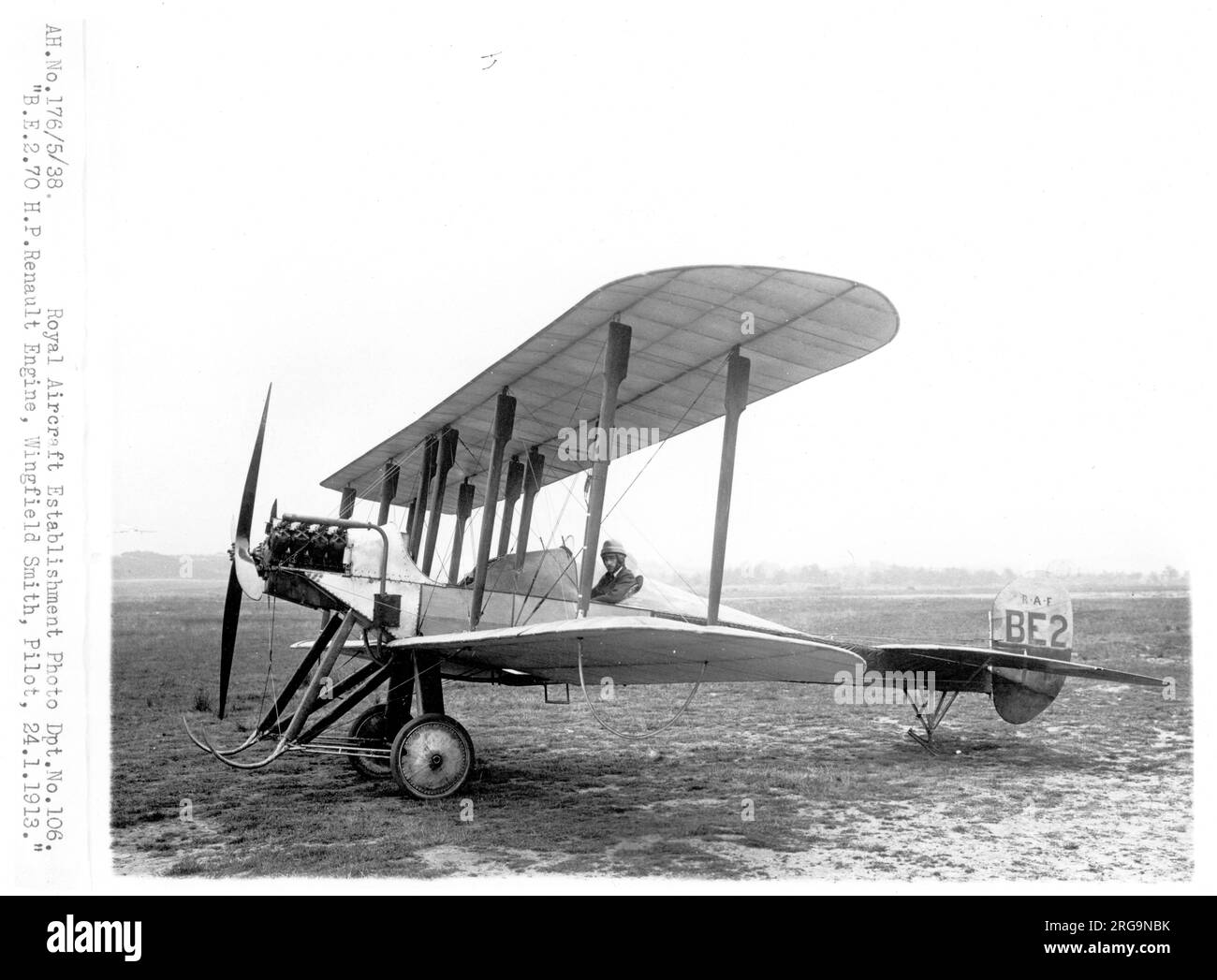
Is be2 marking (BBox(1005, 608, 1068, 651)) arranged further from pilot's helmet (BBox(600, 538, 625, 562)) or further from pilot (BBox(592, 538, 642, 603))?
pilot's helmet (BBox(600, 538, 625, 562))

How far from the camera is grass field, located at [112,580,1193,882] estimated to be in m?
4.73

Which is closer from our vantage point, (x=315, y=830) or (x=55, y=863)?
(x=55, y=863)

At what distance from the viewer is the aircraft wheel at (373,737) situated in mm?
6898

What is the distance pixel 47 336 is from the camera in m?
4.38

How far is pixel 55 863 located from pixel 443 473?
3926 millimetres

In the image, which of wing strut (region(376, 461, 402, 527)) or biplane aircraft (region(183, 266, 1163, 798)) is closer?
biplane aircraft (region(183, 266, 1163, 798))

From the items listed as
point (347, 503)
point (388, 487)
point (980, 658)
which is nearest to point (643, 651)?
point (980, 658)

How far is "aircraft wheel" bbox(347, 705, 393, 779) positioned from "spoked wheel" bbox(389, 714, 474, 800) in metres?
0.75

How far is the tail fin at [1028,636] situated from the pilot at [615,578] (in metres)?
3.69

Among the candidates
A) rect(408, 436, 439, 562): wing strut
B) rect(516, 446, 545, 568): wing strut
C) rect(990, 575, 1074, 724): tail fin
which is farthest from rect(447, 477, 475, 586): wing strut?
rect(990, 575, 1074, 724): tail fin

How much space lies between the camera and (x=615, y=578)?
6.93m

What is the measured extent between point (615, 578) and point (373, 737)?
261cm
